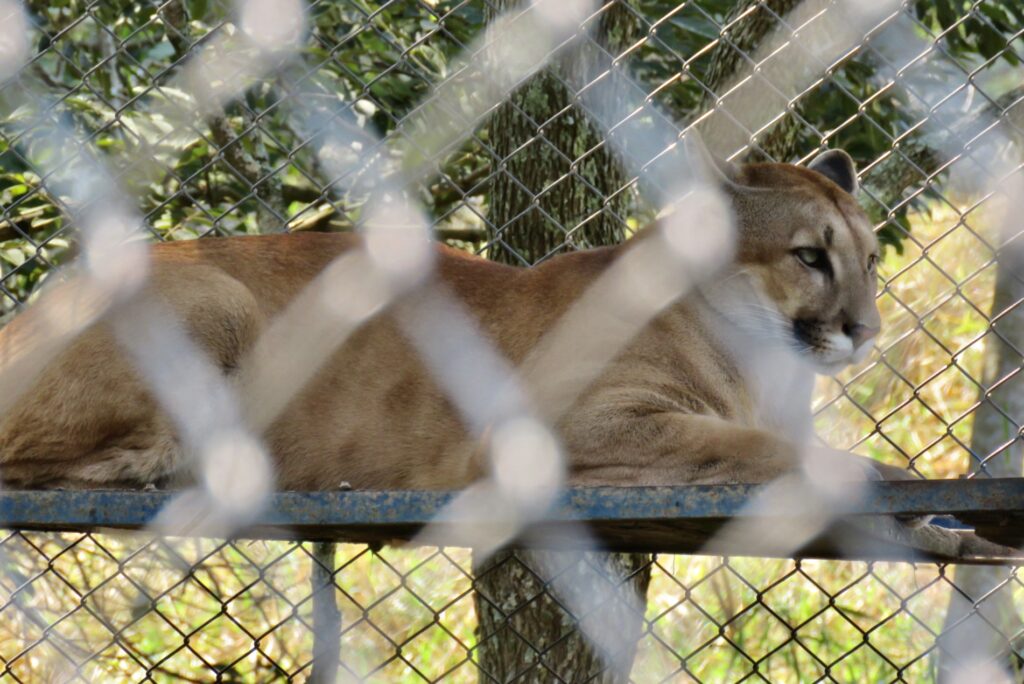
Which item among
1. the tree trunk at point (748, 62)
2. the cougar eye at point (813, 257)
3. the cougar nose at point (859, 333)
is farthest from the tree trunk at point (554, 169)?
the cougar nose at point (859, 333)

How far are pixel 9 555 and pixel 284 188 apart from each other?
149 centimetres

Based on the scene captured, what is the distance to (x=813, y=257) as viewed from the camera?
293 centimetres

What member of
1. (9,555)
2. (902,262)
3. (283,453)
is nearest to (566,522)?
(283,453)

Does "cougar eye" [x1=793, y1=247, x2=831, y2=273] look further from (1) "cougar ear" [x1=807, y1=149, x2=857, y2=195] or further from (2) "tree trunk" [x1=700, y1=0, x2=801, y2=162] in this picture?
(2) "tree trunk" [x1=700, y1=0, x2=801, y2=162]

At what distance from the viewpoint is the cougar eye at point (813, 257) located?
290 centimetres

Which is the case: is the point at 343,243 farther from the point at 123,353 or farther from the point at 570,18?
the point at 570,18

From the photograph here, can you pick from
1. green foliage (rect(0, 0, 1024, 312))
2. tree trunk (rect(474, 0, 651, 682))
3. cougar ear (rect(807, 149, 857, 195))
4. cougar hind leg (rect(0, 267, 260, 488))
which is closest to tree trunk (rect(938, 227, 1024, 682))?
green foliage (rect(0, 0, 1024, 312))

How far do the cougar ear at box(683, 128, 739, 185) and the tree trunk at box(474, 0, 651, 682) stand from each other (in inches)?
16.5

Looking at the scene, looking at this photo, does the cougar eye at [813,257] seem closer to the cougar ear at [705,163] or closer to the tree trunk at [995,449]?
the cougar ear at [705,163]

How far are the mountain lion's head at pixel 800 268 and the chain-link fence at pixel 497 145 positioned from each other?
0.36 m

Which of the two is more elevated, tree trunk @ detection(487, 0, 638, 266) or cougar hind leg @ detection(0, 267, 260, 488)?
cougar hind leg @ detection(0, 267, 260, 488)

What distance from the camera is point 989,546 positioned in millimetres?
2621

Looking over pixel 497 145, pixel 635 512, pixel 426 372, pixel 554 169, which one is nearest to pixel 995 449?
pixel 554 169

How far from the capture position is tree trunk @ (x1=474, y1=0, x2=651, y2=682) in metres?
3.43
